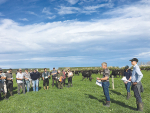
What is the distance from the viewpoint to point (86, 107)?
8.82 metres

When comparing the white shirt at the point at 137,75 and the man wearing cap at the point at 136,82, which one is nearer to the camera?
the white shirt at the point at 137,75

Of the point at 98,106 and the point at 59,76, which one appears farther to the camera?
the point at 59,76

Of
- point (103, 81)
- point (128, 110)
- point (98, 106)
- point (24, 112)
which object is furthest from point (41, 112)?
point (128, 110)

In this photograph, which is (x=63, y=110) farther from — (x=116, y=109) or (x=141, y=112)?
(x=141, y=112)

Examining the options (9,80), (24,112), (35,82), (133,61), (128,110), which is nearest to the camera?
(133,61)

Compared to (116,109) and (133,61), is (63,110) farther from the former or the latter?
(133,61)

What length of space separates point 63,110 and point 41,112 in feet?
4.44

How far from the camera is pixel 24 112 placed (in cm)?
858

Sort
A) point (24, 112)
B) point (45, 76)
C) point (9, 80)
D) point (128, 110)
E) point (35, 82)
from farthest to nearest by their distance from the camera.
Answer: point (45, 76) < point (35, 82) < point (9, 80) < point (24, 112) < point (128, 110)

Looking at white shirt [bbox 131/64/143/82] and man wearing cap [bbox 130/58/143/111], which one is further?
man wearing cap [bbox 130/58/143/111]

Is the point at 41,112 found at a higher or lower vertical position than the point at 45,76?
lower

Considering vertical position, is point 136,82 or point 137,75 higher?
point 137,75

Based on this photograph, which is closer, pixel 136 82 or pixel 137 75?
pixel 137 75

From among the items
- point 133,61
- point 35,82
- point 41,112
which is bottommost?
point 41,112
